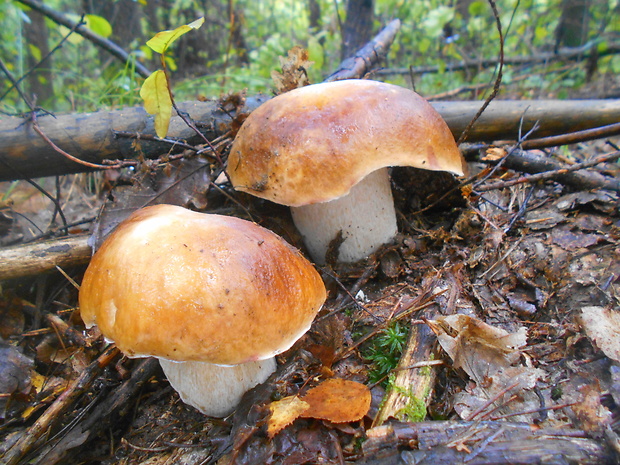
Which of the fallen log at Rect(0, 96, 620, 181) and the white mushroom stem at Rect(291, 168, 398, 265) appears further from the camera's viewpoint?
the fallen log at Rect(0, 96, 620, 181)

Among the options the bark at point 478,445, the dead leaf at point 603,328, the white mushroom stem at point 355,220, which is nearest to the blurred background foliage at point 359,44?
the white mushroom stem at point 355,220

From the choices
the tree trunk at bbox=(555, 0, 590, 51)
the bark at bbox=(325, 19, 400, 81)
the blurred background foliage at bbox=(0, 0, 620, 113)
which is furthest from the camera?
the tree trunk at bbox=(555, 0, 590, 51)

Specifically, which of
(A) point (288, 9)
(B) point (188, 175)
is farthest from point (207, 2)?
(B) point (188, 175)

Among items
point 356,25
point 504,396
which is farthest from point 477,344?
point 356,25

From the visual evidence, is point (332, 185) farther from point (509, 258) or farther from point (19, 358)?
point (19, 358)

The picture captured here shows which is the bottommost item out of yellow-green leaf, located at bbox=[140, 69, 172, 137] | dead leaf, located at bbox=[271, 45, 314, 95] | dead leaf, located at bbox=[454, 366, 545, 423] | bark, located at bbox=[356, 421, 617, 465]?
dead leaf, located at bbox=[454, 366, 545, 423]

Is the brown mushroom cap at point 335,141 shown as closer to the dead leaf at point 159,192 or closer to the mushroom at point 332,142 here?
the mushroom at point 332,142

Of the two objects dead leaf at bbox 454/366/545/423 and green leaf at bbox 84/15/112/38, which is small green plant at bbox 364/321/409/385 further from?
green leaf at bbox 84/15/112/38

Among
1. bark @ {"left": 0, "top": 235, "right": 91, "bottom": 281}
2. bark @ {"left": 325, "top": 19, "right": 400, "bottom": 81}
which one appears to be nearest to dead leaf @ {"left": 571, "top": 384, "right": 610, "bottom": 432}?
bark @ {"left": 0, "top": 235, "right": 91, "bottom": 281}
